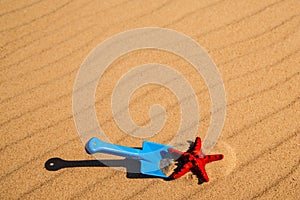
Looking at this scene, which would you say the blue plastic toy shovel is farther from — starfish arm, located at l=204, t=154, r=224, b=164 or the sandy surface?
starfish arm, located at l=204, t=154, r=224, b=164

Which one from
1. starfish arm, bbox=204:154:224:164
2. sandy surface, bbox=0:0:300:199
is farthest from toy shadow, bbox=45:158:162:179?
starfish arm, bbox=204:154:224:164

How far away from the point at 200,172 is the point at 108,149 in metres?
0.49

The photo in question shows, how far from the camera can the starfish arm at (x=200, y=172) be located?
6.40 feet

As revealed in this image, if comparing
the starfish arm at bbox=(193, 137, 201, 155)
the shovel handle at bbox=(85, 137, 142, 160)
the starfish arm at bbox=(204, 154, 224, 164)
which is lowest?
the starfish arm at bbox=(204, 154, 224, 164)

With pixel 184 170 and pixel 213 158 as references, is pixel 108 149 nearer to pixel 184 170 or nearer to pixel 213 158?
pixel 184 170

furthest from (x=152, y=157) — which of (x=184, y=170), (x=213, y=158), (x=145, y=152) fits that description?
(x=213, y=158)

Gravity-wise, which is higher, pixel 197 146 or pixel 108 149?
pixel 108 149

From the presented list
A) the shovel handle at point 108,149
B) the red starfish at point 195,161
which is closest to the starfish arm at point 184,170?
the red starfish at point 195,161

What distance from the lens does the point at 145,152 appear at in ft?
6.68

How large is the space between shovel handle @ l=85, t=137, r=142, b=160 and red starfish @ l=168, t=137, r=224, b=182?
21 centimetres

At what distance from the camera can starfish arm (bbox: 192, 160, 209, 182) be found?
1951 mm

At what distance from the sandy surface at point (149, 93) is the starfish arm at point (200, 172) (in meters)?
0.04

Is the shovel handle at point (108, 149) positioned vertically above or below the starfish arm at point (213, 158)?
above

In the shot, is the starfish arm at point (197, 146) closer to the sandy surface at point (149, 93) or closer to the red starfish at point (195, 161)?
the red starfish at point (195, 161)
